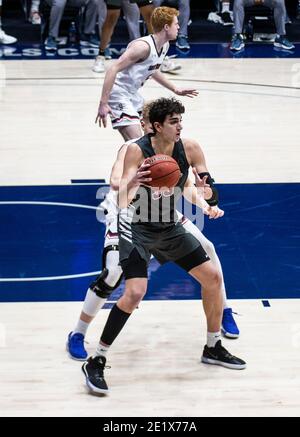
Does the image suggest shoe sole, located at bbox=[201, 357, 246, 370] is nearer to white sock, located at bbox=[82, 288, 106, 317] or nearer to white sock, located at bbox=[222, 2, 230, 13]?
white sock, located at bbox=[82, 288, 106, 317]

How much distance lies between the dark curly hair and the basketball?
0.25m

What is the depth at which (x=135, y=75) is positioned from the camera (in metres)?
8.23

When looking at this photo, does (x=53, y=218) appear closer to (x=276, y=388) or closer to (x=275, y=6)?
(x=276, y=388)

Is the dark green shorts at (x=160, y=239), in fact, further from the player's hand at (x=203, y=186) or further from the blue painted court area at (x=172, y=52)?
the blue painted court area at (x=172, y=52)

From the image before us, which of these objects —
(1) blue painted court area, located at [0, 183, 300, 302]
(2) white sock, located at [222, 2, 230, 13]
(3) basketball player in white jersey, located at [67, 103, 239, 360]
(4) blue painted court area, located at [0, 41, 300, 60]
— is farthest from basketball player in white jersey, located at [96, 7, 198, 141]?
(2) white sock, located at [222, 2, 230, 13]

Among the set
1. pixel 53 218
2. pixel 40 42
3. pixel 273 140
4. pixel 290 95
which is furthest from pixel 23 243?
pixel 40 42

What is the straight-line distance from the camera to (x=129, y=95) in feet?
27.3

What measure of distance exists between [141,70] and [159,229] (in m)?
2.72

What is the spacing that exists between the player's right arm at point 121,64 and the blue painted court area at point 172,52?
7157 mm

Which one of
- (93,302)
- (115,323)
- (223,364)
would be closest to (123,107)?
(93,302)

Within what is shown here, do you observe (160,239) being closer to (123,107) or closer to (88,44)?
(123,107)

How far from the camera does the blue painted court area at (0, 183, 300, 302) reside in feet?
23.5

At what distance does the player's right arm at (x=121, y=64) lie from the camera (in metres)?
7.86

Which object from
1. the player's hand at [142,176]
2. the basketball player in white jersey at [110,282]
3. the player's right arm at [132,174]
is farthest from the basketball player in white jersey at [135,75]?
the player's hand at [142,176]
